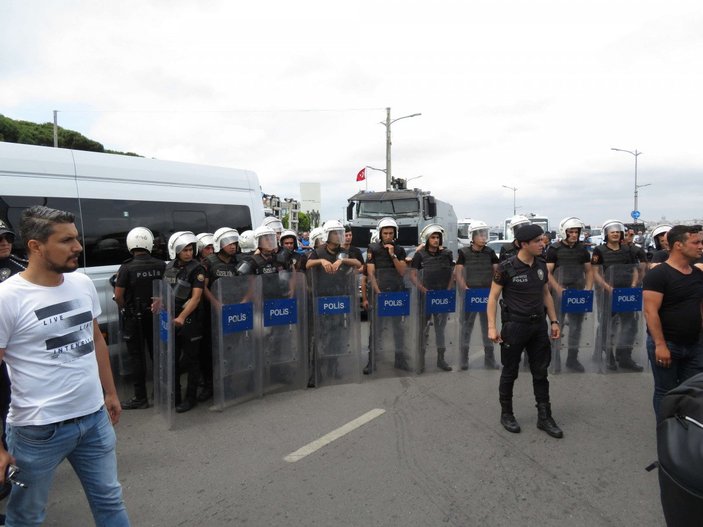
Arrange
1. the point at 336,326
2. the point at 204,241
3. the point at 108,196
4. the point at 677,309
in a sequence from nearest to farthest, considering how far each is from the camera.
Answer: the point at 677,309 → the point at 336,326 → the point at 108,196 → the point at 204,241

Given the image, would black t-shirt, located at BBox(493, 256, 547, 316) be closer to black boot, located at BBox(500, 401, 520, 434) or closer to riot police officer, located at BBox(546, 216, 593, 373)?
black boot, located at BBox(500, 401, 520, 434)

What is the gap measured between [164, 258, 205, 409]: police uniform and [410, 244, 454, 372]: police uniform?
2.68m

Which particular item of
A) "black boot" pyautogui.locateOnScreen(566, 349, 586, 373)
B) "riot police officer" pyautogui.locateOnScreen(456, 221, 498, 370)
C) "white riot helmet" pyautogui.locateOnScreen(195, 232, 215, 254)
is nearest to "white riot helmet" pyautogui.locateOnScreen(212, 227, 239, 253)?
"white riot helmet" pyautogui.locateOnScreen(195, 232, 215, 254)

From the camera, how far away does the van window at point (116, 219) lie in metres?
5.11

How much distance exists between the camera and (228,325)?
5.02m

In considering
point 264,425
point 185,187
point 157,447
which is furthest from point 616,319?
point 185,187

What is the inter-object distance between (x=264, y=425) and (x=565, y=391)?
3332 millimetres

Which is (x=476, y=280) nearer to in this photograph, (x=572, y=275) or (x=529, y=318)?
(x=572, y=275)

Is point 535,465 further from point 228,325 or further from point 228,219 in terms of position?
point 228,219

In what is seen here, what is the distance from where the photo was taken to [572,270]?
6043mm

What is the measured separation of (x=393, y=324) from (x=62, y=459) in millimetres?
4244

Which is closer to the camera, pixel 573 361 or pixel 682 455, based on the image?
pixel 682 455

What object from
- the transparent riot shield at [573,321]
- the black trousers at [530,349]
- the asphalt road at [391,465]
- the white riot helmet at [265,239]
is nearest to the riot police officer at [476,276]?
the transparent riot shield at [573,321]

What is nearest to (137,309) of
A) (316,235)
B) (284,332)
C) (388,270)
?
(284,332)
